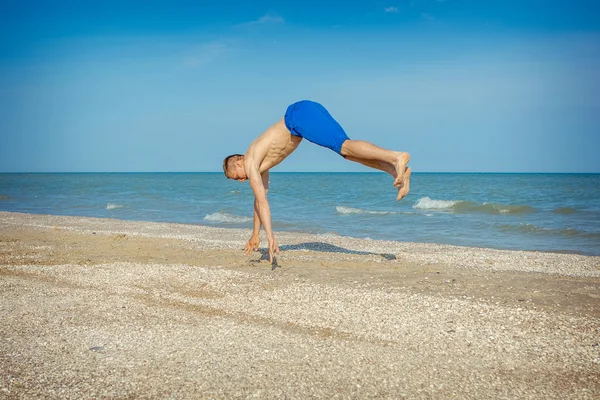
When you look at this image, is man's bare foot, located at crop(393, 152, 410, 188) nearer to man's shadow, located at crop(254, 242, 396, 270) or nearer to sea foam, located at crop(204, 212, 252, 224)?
man's shadow, located at crop(254, 242, 396, 270)

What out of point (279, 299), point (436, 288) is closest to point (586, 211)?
point (436, 288)

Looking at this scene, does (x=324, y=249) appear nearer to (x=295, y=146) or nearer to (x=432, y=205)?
(x=295, y=146)

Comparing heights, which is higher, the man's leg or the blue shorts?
the blue shorts

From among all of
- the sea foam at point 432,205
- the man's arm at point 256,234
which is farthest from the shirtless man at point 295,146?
the sea foam at point 432,205

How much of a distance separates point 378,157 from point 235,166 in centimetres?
228

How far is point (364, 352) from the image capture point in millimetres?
4238

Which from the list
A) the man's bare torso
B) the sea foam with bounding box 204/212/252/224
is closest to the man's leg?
the man's bare torso

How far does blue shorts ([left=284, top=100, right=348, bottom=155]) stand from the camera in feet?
23.2

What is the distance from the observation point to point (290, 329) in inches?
193

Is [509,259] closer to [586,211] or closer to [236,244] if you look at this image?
[236,244]

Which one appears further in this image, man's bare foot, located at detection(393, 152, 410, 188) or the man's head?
the man's head

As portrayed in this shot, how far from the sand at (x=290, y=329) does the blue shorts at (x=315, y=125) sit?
6.33ft

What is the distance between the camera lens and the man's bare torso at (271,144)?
761cm

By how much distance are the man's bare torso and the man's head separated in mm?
172
